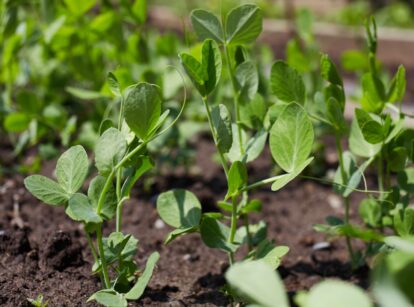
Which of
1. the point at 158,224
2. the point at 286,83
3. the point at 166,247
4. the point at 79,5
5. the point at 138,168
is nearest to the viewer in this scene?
the point at 138,168

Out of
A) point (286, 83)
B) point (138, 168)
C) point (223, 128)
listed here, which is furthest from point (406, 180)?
point (138, 168)

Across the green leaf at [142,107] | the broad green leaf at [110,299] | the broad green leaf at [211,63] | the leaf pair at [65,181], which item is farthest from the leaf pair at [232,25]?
the broad green leaf at [110,299]

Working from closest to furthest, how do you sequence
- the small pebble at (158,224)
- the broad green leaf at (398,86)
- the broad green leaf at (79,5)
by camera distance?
the broad green leaf at (398,86) < the small pebble at (158,224) < the broad green leaf at (79,5)

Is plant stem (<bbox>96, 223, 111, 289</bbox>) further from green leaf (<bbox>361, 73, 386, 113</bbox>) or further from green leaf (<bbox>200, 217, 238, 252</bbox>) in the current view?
green leaf (<bbox>361, 73, 386, 113</bbox>)

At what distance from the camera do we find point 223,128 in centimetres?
101

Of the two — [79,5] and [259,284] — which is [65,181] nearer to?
[259,284]

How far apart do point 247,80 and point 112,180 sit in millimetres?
337

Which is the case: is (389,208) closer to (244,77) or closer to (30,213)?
(244,77)

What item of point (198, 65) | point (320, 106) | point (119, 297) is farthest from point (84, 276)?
point (320, 106)

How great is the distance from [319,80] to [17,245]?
1134 millimetres

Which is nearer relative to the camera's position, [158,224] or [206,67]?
[206,67]

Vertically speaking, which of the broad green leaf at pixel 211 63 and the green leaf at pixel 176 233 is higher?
the broad green leaf at pixel 211 63

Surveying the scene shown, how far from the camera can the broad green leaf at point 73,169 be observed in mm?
975

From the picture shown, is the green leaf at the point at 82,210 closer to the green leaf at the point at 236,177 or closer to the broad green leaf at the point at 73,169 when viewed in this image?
the broad green leaf at the point at 73,169
